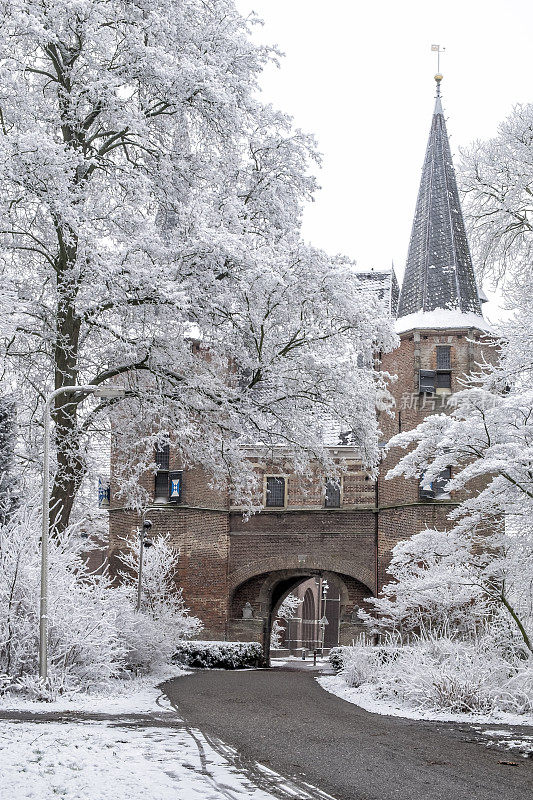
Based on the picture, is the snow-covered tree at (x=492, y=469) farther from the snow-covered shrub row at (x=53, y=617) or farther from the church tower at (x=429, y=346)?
the church tower at (x=429, y=346)

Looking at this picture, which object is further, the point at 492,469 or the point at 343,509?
the point at 343,509

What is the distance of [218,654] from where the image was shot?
30719 millimetres

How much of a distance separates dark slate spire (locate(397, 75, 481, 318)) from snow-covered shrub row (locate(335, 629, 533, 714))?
1895 cm

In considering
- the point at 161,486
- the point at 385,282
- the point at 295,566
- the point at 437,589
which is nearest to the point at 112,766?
the point at 437,589

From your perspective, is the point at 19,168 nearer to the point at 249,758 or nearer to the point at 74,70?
the point at 74,70

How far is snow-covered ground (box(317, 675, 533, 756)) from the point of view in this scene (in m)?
10.3

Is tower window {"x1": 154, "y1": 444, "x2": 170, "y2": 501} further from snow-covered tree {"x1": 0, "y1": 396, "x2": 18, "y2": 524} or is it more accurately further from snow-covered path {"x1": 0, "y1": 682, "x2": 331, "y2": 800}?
snow-covered path {"x1": 0, "y1": 682, "x2": 331, "y2": 800}

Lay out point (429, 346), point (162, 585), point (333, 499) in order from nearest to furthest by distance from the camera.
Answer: point (162, 585) → point (429, 346) → point (333, 499)

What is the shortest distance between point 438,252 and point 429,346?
3.83 m

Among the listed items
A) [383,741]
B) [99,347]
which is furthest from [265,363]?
[383,741]

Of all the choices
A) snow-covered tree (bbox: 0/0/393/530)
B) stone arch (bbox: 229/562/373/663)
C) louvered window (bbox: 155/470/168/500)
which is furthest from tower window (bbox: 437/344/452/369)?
snow-covered tree (bbox: 0/0/393/530)

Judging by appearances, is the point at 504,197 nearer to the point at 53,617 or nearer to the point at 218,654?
the point at 53,617

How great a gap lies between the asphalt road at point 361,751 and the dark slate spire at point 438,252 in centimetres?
2181

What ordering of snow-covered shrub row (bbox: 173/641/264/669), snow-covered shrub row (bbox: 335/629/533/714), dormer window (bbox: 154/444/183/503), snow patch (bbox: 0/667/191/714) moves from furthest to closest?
1. dormer window (bbox: 154/444/183/503)
2. snow-covered shrub row (bbox: 173/641/264/669)
3. snow-covered shrub row (bbox: 335/629/533/714)
4. snow patch (bbox: 0/667/191/714)
